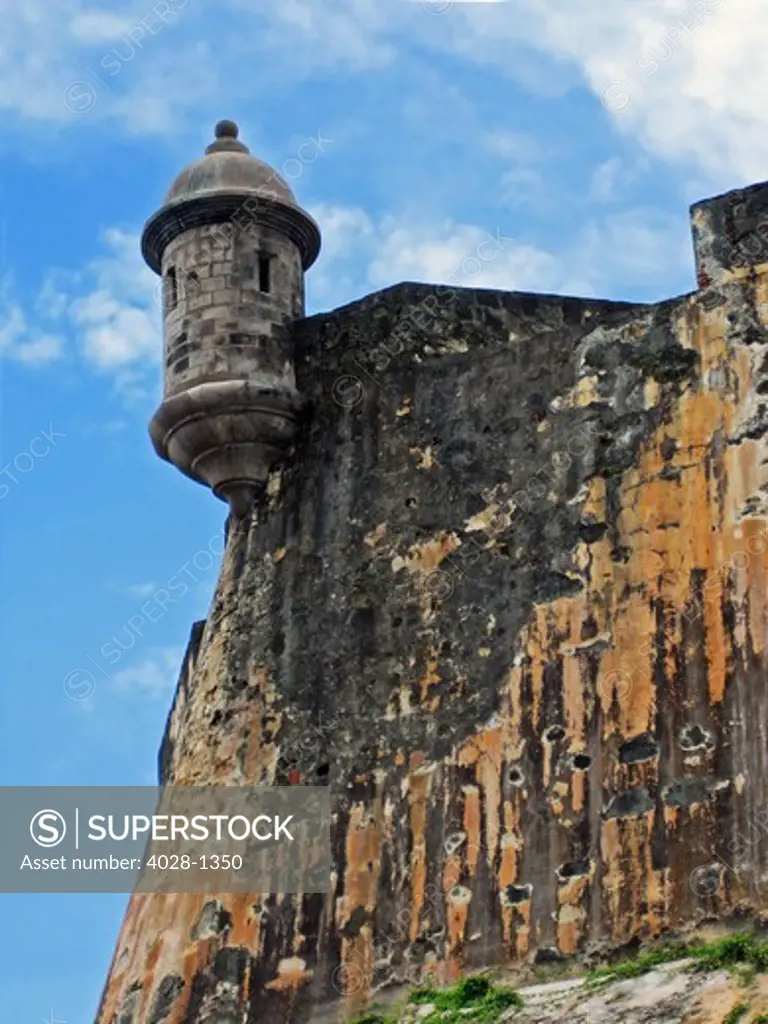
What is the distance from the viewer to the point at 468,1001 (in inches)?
495

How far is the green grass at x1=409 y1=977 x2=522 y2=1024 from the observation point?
40.5ft

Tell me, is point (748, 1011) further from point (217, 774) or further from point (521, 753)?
point (217, 774)

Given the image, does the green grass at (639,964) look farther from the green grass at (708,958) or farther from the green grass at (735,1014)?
the green grass at (735,1014)

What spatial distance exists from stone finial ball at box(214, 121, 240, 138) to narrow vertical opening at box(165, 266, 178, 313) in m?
1.22

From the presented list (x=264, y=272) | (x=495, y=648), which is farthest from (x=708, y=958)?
(x=264, y=272)

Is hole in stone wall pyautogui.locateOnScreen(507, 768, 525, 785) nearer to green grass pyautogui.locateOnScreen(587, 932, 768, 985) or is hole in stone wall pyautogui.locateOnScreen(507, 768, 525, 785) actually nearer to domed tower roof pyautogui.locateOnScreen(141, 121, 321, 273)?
green grass pyautogui.locateOnScreen(587, 932, 768, 985)

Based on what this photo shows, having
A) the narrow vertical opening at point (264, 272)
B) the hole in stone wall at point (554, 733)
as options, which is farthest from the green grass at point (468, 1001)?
the narrow vertical opening at point (264, 272)

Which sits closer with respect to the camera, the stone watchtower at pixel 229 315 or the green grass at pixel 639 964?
the green grass at pixel 639 964

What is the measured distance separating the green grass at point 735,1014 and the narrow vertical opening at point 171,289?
263 inches

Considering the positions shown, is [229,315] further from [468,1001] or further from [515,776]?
[468,1001]

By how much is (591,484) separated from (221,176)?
3.79 meters

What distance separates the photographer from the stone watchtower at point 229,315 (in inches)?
606

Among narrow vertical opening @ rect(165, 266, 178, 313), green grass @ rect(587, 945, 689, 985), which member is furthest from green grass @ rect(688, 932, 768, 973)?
narrow vertical opening @ rect(165, 266, 178, 313)

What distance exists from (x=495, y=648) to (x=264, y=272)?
3531mm
